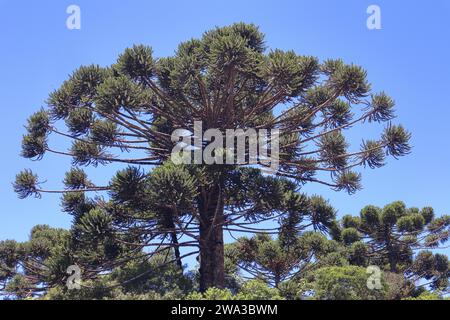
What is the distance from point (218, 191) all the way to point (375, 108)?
455cm

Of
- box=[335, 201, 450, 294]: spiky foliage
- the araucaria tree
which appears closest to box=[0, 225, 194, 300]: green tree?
the araucaria tree

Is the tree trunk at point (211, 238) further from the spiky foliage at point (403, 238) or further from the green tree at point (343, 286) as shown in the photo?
the spiky foliage at point (403, 238)

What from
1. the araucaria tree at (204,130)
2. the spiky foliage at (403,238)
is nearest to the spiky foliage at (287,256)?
the araucaria tree at (204,130)

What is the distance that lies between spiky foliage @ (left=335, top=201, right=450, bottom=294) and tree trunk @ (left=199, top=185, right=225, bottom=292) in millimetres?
11464

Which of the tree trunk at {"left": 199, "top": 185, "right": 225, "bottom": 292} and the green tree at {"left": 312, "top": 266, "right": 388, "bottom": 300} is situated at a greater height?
the tree trunk at {"left": 199, "top": 185, "right": 225, "bottom": 292}

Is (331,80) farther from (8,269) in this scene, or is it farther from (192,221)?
(8,269)

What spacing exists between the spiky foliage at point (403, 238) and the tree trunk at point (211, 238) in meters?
11.5

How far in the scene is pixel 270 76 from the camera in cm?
1311

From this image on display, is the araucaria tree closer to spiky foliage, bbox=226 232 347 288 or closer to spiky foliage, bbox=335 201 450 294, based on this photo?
spiky foliage, bbox=226 232 347 288

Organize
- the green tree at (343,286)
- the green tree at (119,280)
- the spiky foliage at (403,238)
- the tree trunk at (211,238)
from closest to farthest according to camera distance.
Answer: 1. the green tree at (343,286)
2. the green tree at (119,280)
3. the tree trunk at (211,238)
4. the spiky foliage at (403,238)

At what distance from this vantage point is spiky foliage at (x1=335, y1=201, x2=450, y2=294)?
84.0ft

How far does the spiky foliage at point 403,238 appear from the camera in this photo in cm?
2561

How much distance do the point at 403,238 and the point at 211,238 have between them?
1577 centimetres
